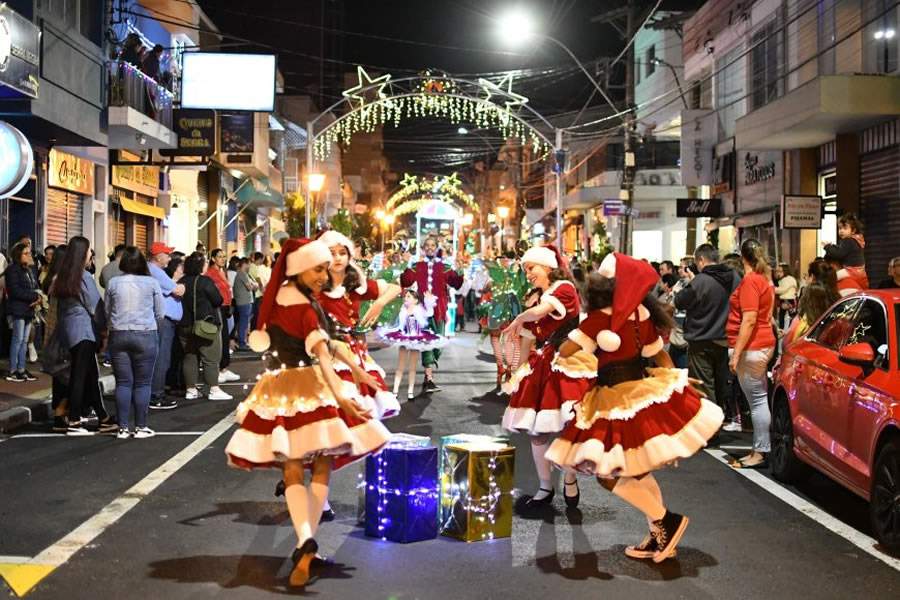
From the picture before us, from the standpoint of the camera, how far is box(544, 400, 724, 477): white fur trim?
5961 mm

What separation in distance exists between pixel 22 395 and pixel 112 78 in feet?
36.4

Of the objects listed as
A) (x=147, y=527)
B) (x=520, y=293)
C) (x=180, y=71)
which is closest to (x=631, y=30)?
(x=180, y=71)

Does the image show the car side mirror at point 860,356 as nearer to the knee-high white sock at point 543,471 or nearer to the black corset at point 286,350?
the knee-high white sock at point 543,471

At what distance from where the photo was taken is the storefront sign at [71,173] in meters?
21.6

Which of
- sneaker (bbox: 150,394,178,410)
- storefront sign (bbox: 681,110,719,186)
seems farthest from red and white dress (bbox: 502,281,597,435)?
storefront sign (bbox: 681,110,719,186)

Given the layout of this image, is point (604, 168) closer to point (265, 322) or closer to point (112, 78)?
point (112, 78)

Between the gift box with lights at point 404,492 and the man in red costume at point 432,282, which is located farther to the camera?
the man in red costume at point 432,282

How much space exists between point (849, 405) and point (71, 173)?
19.1 m

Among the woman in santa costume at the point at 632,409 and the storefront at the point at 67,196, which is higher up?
the storefront at the point at 67,196

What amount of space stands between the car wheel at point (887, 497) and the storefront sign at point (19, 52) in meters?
13.2

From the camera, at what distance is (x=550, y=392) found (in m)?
7.62

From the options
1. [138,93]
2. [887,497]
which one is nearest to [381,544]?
[887,497]

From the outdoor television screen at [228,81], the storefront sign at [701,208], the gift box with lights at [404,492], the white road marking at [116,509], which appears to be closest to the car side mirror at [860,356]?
the gift box with lights at [404,492]

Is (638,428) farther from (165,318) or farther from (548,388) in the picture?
(165,318)
